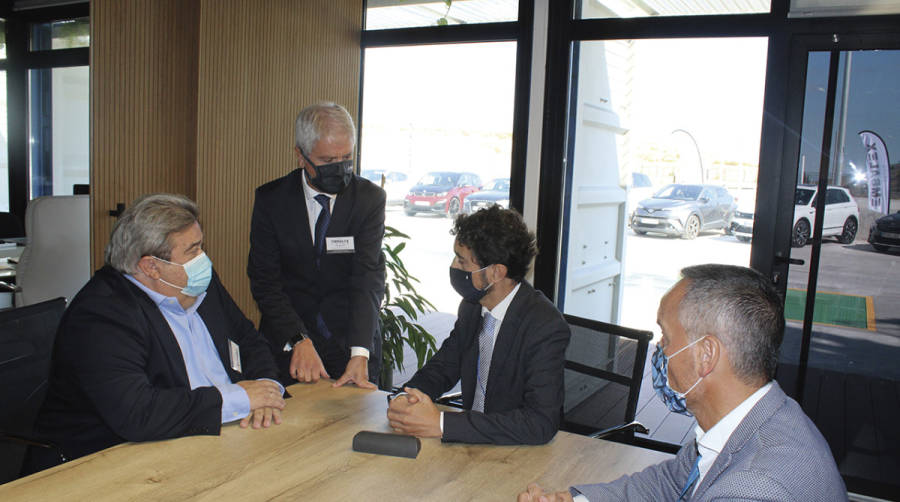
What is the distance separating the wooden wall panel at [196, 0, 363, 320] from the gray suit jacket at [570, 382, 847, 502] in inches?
125

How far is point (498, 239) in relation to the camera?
7.39 feet

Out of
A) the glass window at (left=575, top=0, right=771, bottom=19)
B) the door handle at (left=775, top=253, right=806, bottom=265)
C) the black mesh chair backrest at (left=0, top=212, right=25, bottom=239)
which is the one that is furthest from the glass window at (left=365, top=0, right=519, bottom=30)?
the black mesh chair backrest at (left=0, top=212, right=25, bottom=239)

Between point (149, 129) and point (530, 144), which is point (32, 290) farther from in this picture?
point (530, 144)

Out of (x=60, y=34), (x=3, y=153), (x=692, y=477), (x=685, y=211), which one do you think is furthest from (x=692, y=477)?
(x=3, y=153)

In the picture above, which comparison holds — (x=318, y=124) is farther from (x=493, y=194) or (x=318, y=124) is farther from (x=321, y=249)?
(x=493, y=194)

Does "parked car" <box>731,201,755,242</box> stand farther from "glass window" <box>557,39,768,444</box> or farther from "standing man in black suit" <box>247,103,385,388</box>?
"standing man in black suit" <box>247,103,385,388</box>

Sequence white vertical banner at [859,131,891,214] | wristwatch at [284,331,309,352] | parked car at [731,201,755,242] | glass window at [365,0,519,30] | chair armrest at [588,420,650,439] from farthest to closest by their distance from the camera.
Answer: glass window at [365,0,519,30] → parked car at [731,201,755,242] → white vertical banner at [859,131,891,214] → wristwatch at [284,331,309,352] → chair armrest at [588,420,650,439]

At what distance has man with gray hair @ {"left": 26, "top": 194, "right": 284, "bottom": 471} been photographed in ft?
5.82

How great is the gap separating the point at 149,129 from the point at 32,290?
1288 millimetres

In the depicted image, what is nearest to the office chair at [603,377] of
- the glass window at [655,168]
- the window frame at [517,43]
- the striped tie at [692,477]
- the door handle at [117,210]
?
the striped tie at [692,477]

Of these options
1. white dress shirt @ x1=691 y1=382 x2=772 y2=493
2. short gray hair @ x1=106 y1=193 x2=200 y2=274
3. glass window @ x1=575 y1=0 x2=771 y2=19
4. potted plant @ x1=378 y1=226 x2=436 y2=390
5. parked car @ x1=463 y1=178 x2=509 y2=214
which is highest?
glass window @ x1=575 y1=0 x2=771 y2=19

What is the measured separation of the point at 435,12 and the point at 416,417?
10.7 ft

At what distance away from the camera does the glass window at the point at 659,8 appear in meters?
3.54

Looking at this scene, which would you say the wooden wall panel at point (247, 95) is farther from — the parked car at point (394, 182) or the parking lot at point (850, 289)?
the parking lot at point (850, 289)
